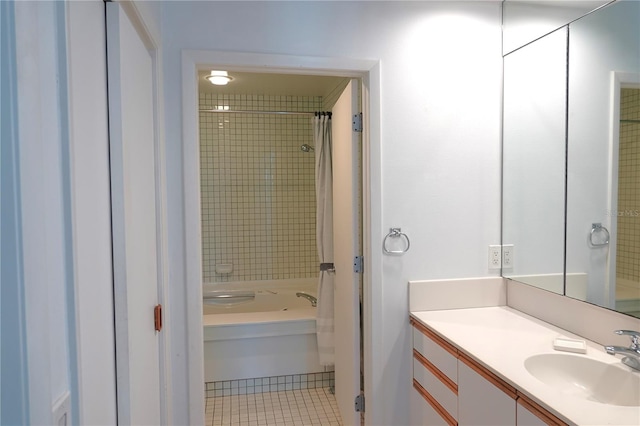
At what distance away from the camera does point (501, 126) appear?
213 cm

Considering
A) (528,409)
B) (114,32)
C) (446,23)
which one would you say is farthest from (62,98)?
(446,23)

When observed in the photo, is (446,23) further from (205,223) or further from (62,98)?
(205,223)

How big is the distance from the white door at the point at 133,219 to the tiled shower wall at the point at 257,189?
7.42 ft

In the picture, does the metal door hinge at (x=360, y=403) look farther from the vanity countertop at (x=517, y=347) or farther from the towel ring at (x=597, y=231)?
the towel ring at (x=597, y=231)

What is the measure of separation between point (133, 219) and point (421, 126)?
1457mm

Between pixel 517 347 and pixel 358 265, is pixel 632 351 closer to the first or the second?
pixel 517 347

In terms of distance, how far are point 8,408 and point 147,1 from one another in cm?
142

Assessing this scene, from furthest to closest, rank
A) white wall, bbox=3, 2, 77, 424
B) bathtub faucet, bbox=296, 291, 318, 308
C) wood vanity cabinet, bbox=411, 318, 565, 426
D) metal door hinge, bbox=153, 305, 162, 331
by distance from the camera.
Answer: bathtub faucet, bbox=296, 291, 318, 308 < metal door hinge, bbox=153, 305, 162, 331 < wood vanity cabinet, bbox=411, 318, 565, 426 < white wall, bbox=3, 2, 77, 424

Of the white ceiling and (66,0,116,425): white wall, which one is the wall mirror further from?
(66,0,116,425): white wall

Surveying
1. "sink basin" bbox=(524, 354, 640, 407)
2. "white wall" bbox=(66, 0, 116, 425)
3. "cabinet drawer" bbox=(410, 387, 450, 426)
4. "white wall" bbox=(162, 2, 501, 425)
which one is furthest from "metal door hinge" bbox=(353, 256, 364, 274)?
"white wall" bbox=(66, 0, 116, 425)

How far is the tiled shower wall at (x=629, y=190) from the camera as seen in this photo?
1.48 m

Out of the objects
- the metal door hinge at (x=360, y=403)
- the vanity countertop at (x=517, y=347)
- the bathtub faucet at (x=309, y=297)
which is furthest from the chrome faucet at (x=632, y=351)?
the bathtub faucet at (x=309, y=297)

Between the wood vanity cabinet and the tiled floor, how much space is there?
85 cm

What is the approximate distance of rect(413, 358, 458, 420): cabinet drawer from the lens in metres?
1.66
